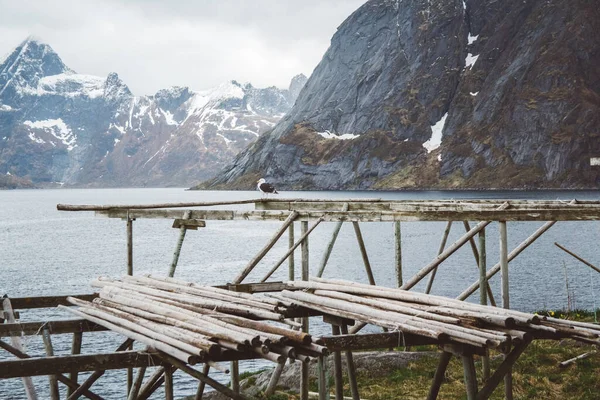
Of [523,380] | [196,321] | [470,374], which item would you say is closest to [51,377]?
[196,321]

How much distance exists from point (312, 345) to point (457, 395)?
10216mm

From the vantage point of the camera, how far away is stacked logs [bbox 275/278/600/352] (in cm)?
889

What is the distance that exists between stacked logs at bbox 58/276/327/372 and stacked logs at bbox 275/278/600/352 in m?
1.01

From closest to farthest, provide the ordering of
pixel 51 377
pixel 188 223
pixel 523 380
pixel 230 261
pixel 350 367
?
pixel 350 367, pixel 51 377, pixel 523 380, pixel 188 223, pixel 230 261

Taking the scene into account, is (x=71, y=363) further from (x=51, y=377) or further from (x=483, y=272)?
(x=483, y=272)

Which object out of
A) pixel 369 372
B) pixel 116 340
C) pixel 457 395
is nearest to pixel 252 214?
pixel 369 372

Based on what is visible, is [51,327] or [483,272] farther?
[483,272]

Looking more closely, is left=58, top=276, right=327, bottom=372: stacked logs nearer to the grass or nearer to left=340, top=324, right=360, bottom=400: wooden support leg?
left=340, top=324, right=360, bottom=400: wooden support leg

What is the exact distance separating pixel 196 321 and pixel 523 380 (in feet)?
39.9

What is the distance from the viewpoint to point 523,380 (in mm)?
18547

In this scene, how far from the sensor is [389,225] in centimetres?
12444

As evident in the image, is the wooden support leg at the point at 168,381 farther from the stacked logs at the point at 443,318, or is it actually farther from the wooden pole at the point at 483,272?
the wooden pole at the point at 483,272

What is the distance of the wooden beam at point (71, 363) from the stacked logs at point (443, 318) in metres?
3.38

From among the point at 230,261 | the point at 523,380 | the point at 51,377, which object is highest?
the point at 51,377
